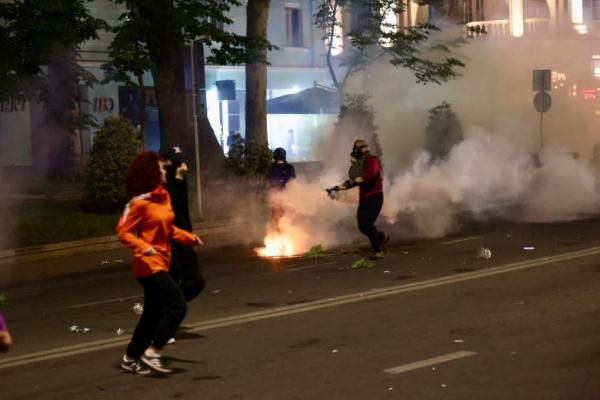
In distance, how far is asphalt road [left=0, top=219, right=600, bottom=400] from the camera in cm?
664

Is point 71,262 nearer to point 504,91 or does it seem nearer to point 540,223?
point 540,223

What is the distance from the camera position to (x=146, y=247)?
7.00 metres

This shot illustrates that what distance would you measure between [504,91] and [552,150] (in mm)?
11929

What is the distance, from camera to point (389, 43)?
28.7m

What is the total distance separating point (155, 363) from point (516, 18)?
34.4m

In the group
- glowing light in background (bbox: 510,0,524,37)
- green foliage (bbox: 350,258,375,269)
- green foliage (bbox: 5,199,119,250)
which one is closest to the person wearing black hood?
green foliage (bbox: 350,258,375,269)

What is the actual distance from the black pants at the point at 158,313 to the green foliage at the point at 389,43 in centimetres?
2044

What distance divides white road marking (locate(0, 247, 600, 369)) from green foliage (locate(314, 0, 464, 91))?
14.6 metres

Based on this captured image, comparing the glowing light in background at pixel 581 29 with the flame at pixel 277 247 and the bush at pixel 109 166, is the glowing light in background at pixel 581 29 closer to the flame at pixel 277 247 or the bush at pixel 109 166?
the bush at pixel 109 166

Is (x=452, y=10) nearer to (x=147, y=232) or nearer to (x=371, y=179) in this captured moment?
(x=371, y=179)

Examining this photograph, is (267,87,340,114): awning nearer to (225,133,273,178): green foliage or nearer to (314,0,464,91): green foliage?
(314,0,464,91): green foliage

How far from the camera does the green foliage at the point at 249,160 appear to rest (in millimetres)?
19641

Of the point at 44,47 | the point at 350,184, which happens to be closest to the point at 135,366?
the point at 350,184

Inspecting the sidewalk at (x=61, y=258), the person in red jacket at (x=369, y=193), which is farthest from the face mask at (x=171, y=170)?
the sidewalk at (x=61, y=258)
